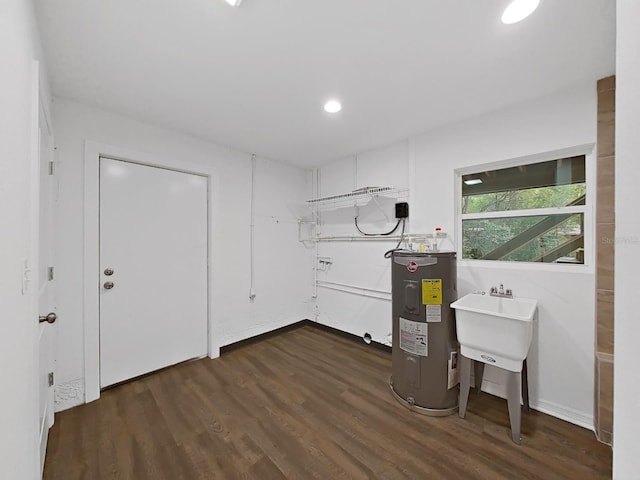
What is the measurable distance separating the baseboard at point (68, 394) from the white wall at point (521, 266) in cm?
274

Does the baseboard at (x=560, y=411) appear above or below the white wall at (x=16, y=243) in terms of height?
below

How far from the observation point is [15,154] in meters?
0.90

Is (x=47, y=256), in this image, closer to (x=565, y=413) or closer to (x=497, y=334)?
(x=497, y=334)

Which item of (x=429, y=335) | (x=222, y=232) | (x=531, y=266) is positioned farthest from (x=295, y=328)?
(x=531, y=266)

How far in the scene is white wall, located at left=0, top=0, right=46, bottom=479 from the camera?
30.7 inches

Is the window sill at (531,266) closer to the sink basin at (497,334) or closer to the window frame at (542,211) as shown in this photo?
the window frame at (542,211)

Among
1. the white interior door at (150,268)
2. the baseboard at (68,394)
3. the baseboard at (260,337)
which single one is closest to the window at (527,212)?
the baseboard at (260,337)

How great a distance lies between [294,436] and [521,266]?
2.15 m

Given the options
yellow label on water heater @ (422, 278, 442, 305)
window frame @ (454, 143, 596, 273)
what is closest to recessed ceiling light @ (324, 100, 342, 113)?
window frame @ (454, 143, 596, 273)

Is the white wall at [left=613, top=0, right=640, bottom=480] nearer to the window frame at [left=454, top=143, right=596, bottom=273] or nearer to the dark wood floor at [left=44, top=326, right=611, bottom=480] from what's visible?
the dark wood floor at [left=44, top=326, right=611, bottom=480]

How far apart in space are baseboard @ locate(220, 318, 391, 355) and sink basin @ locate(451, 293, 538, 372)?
1.27m

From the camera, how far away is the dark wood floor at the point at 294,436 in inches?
58.3

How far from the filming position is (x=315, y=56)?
154 cm

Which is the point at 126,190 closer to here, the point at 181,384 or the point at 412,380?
the point at 181,384
